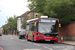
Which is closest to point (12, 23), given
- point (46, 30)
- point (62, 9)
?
point (62, 9)

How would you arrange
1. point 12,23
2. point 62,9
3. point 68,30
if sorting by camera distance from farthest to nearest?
point 12,23 < point 68,30 < point 62,9

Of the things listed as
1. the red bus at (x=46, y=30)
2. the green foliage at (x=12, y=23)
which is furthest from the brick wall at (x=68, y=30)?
the green foliage at (x=12, y=23)

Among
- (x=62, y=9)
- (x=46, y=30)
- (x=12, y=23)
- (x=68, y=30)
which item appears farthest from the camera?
(x=12, y=23)

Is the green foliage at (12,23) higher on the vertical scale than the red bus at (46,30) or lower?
higher

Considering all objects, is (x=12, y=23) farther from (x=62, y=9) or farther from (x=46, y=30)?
(x=46, y=30)

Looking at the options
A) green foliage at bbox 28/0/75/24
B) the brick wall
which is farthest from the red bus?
the brick wall

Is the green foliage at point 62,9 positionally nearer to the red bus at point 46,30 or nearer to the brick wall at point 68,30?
the brick wall at point 68,30

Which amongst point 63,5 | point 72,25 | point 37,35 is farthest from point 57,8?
point 37,35

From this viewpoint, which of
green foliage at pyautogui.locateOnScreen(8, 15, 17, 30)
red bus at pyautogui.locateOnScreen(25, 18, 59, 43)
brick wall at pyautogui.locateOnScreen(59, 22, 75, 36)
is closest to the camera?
red bus at pyautogui.locateOnScreen(25, 18, 59, 43)

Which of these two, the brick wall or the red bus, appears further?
the brick wall

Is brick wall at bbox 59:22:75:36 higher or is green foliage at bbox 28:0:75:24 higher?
green foliage at bbox 28:0:75:24

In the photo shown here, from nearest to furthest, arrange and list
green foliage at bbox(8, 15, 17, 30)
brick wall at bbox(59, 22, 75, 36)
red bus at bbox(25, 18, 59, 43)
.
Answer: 1. red bus at bbox(25, 18, 59, 43)
2. brick wall at bbox(59, 22, 75, 36)
3. green foliage at bbox(8, 15, 17, 30)

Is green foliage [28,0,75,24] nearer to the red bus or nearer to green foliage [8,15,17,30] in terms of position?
the red bus

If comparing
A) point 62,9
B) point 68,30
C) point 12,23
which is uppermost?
point 62,9
